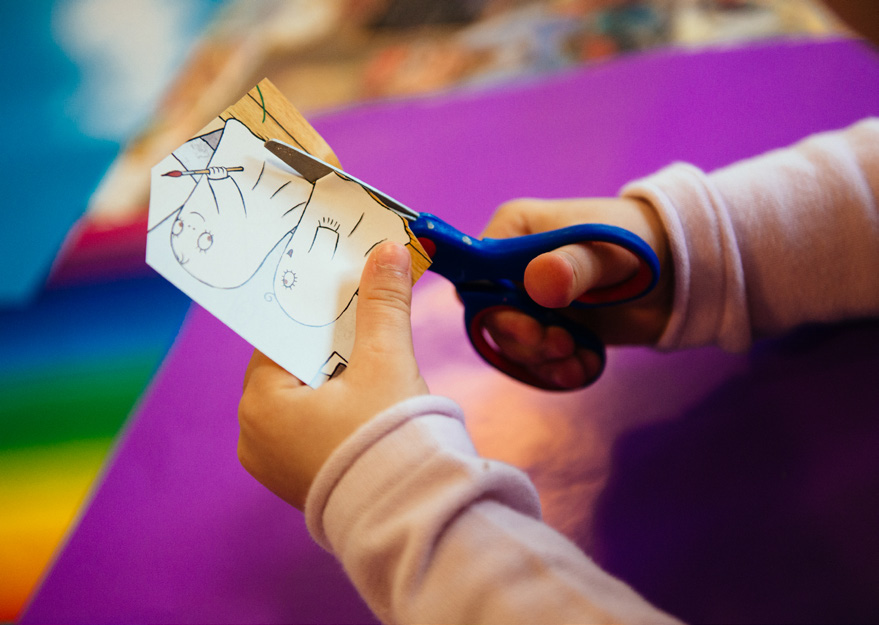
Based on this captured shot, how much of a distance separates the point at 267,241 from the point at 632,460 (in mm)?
309

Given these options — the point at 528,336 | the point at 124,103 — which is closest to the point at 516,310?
the point at 528,336

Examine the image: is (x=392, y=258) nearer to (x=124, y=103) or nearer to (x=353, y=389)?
(x=353, y=389)

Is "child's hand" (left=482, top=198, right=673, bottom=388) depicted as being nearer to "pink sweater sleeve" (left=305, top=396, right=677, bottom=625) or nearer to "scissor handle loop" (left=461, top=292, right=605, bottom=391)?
"scissor handle loop" (left=461, top=292, right=605, bottom=391)

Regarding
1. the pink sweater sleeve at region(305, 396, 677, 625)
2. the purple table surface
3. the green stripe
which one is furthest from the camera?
the green stripe

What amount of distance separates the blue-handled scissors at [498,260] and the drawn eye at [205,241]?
0.06 meters

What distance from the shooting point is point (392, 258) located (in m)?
0.34

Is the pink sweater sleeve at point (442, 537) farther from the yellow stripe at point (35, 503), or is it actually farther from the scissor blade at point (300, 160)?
the yellow stripe at point (35, 503)

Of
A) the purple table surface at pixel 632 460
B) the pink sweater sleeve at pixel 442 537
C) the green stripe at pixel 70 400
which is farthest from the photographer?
the green stripe at pixel 70 400

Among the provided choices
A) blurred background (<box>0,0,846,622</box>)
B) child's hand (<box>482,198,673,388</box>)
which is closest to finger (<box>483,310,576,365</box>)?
child's hand (<box>482,198,673,388</box>)

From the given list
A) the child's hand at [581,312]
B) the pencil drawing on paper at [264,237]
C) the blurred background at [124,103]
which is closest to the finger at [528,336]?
the child's hand at [581,312]

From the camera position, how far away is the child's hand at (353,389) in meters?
0.32

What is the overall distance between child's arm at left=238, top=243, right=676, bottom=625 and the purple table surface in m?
0.13

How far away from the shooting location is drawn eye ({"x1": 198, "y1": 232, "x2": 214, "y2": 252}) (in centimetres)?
33

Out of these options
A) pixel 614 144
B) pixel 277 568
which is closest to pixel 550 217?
pixel 614 144
